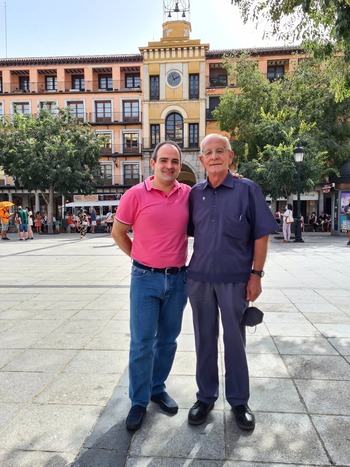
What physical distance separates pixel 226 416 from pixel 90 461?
0.96m

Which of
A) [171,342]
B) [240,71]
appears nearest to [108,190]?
[240,71]

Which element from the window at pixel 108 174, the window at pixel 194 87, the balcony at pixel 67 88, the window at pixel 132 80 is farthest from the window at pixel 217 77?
the window at pixel 108 174

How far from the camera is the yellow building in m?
34.2

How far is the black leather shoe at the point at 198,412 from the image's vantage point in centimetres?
256

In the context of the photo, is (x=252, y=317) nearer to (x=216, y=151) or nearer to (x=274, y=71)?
(x=216, y=151)

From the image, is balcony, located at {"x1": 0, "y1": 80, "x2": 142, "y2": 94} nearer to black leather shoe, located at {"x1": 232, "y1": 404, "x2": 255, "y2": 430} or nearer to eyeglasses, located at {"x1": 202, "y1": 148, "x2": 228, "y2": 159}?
eyeglasses, located at {"x1": 202, "y1": 148, "x2": 228, "y2": 159}

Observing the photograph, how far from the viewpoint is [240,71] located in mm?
24312

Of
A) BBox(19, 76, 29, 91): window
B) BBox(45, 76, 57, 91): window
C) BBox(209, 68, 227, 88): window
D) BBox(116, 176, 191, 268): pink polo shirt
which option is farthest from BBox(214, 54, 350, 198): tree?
BBox(19, 76, 29, 91): window

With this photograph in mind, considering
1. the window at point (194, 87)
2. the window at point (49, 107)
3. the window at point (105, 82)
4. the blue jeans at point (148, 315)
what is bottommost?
the blue jeans at point (148, 315)

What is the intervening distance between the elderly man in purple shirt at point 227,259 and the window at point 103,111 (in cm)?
3805

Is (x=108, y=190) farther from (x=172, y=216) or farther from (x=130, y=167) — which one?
(x=172, y=216)

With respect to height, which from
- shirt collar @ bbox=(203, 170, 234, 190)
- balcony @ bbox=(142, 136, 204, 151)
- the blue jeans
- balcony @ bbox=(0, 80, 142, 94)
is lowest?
the blue jeans

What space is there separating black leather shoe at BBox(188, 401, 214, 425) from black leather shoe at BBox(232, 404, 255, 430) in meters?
0.19

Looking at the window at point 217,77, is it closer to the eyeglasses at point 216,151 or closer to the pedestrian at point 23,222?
the pedestrian at point 23,222
